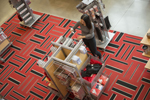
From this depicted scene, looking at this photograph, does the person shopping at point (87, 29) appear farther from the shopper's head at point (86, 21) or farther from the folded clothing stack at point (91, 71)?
the folded clothing stack at point (91, 71)

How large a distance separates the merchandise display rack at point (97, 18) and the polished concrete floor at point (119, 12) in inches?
32.2

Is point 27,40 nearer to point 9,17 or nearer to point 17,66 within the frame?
point 17,66

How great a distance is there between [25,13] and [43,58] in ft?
7.85

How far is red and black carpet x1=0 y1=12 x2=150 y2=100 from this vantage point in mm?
5273

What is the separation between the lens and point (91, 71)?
4898 mm

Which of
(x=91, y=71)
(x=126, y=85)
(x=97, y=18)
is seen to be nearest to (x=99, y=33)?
(x=97, y=18)

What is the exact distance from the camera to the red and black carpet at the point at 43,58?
5.27 m

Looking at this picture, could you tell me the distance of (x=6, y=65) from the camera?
6.97 m

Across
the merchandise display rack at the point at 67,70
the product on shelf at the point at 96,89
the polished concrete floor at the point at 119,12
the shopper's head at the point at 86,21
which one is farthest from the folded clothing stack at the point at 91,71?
the polished concrete floor at the point at 119,12

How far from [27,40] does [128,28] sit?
4.08 m

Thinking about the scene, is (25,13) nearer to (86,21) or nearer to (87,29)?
(87,29)

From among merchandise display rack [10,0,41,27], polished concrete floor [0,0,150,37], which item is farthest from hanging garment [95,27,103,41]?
merchandise display rack [10,0,41,27]

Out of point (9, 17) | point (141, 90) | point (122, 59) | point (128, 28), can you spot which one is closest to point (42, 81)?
point (122, 59)

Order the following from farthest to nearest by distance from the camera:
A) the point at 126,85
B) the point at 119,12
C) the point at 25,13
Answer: the point at 25,13 < the point at 119,12 < the point at 126,85
